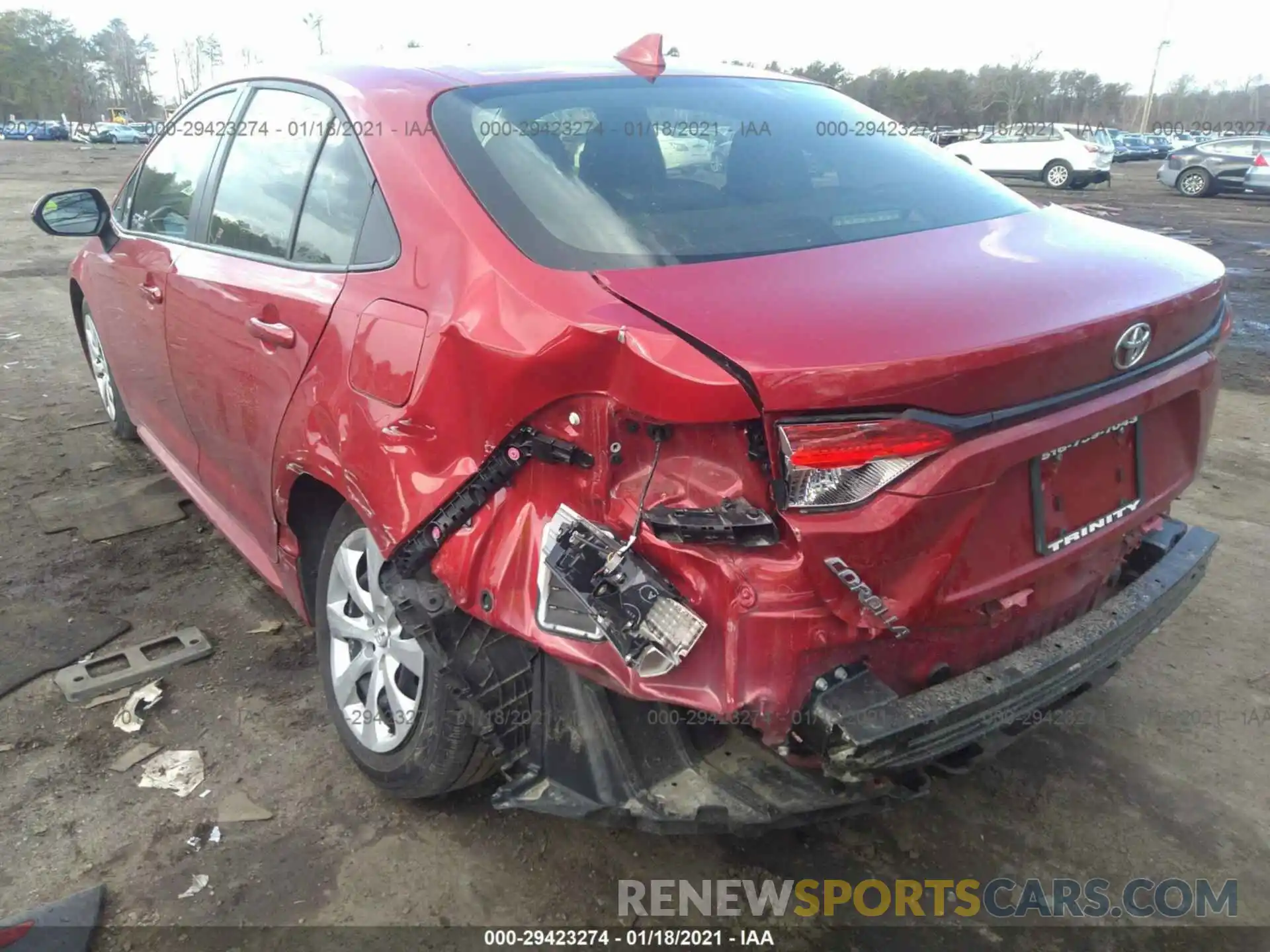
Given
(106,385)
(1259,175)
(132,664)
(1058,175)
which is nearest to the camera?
(132,664)

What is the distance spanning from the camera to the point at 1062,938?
2.21 metres

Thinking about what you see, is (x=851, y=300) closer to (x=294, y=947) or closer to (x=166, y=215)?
(x=294, y=947)

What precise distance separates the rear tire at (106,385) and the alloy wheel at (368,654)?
2693mm

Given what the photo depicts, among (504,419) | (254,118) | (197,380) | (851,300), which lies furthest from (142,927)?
(254,118)

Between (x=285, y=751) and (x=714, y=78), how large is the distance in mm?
2366

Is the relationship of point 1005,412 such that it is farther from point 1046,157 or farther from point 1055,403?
point 1046,157

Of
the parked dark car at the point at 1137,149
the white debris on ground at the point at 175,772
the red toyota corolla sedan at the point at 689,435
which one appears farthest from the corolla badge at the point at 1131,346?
the parked dark car at the point at 1137,149

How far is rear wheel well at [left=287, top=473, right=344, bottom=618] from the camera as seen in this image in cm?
262

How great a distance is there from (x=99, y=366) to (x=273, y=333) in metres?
3.16

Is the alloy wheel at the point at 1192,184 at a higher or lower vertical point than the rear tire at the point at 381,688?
lower

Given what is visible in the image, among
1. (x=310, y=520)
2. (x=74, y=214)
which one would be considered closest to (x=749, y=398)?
(x=310, y=520)

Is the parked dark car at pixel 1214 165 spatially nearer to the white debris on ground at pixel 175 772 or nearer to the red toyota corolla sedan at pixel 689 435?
the red toyota corolla sedan at pixel 689 435

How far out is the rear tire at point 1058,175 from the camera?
23.2 m

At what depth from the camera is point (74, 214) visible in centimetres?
395
